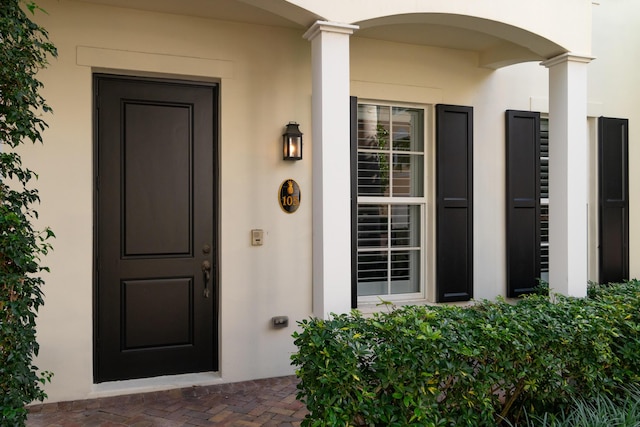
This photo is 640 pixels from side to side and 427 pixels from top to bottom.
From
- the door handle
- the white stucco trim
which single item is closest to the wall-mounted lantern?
the white stucco trim

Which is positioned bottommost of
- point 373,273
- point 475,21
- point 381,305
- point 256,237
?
point 381,305

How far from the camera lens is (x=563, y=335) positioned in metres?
3.07

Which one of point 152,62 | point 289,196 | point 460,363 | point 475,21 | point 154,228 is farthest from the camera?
point 289,196

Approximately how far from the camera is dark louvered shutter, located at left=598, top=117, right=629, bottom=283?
18.4 ft

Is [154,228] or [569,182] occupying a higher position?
[569,182]

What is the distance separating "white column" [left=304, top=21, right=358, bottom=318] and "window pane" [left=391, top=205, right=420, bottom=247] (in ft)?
5.37

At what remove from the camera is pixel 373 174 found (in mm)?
4883

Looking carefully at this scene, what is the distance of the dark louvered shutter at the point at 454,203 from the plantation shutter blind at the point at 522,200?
18.3 inches

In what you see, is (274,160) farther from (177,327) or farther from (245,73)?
(177,327)

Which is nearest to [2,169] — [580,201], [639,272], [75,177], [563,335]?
[75,177]

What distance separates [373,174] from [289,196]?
0.94 m

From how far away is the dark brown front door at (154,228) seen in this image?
404 cm

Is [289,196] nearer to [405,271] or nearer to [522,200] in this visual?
[405,271]

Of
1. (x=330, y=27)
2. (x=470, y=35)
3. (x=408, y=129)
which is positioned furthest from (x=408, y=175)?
(x=330, y=27)
